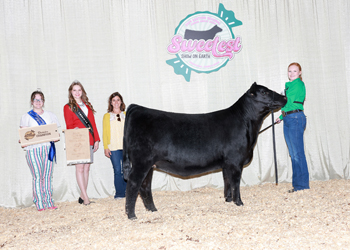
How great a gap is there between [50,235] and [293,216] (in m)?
2.46

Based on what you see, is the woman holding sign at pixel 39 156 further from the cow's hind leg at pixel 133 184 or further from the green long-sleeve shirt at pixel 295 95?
the green long-sleeve shirt at pixel 295 95

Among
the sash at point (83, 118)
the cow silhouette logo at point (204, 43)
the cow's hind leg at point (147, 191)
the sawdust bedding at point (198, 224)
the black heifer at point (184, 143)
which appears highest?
the cow silhouette logo at point (204, 43)

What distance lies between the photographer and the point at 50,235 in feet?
9.69

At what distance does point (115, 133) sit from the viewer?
4.55m

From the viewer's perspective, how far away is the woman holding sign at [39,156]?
13.4 feet

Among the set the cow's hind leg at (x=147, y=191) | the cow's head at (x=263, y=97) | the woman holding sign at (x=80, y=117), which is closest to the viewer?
the cow's hind leg at (x=147, y=191)

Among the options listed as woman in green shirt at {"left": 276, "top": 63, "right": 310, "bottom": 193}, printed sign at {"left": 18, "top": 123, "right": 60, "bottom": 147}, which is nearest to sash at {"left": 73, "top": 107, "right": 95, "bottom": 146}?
printed sign at {"left": 18, "top": 123, "right": 60, "bottom": 147}

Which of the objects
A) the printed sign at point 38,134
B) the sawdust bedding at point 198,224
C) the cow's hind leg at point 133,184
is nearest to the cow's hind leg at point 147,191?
the sawdust bedding at point 198,224

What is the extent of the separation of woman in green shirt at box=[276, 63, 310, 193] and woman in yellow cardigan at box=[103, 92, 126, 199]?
246 centimetres

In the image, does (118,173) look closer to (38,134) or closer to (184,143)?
(38,134)

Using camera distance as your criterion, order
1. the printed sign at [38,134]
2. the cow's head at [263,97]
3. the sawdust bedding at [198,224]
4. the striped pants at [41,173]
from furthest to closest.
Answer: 1. the striped pants at [41,173]
2. the printed sign at [38,134]
3. the cow's head at [263,97]
4. the sawdust bedding at [198,224]

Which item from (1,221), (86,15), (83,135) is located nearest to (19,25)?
(86,15)

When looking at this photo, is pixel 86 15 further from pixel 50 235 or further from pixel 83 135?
pixel 50 235

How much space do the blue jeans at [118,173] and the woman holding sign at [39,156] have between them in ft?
2.92
